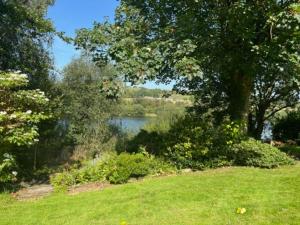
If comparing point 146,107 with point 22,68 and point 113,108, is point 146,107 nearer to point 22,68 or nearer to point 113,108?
point 113,108

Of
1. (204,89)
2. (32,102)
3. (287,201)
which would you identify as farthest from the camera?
(204,89)

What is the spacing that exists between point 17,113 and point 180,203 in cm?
421

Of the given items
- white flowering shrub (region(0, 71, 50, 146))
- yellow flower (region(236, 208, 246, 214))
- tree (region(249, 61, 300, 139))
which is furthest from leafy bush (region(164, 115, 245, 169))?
tree (region(249, 61, 300, 139))

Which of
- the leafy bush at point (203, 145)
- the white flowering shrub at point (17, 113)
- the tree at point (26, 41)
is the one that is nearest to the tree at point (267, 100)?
the leafy bush at point (203, 145)

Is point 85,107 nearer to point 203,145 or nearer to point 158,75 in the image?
point 158,75

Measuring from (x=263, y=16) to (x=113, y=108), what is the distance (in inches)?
334

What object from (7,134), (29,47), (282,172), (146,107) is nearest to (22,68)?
(29,47)

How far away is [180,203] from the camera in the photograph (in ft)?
23.9

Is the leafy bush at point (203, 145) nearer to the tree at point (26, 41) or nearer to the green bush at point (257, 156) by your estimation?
→ the green bush at point (257, 156)

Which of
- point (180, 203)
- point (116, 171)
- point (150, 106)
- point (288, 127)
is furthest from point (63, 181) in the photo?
point (150, 106)

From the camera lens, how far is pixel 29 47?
14.1m

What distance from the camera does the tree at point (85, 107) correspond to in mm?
15320

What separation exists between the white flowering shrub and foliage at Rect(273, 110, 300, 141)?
447 inches

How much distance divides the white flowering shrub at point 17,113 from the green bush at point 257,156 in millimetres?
5029
